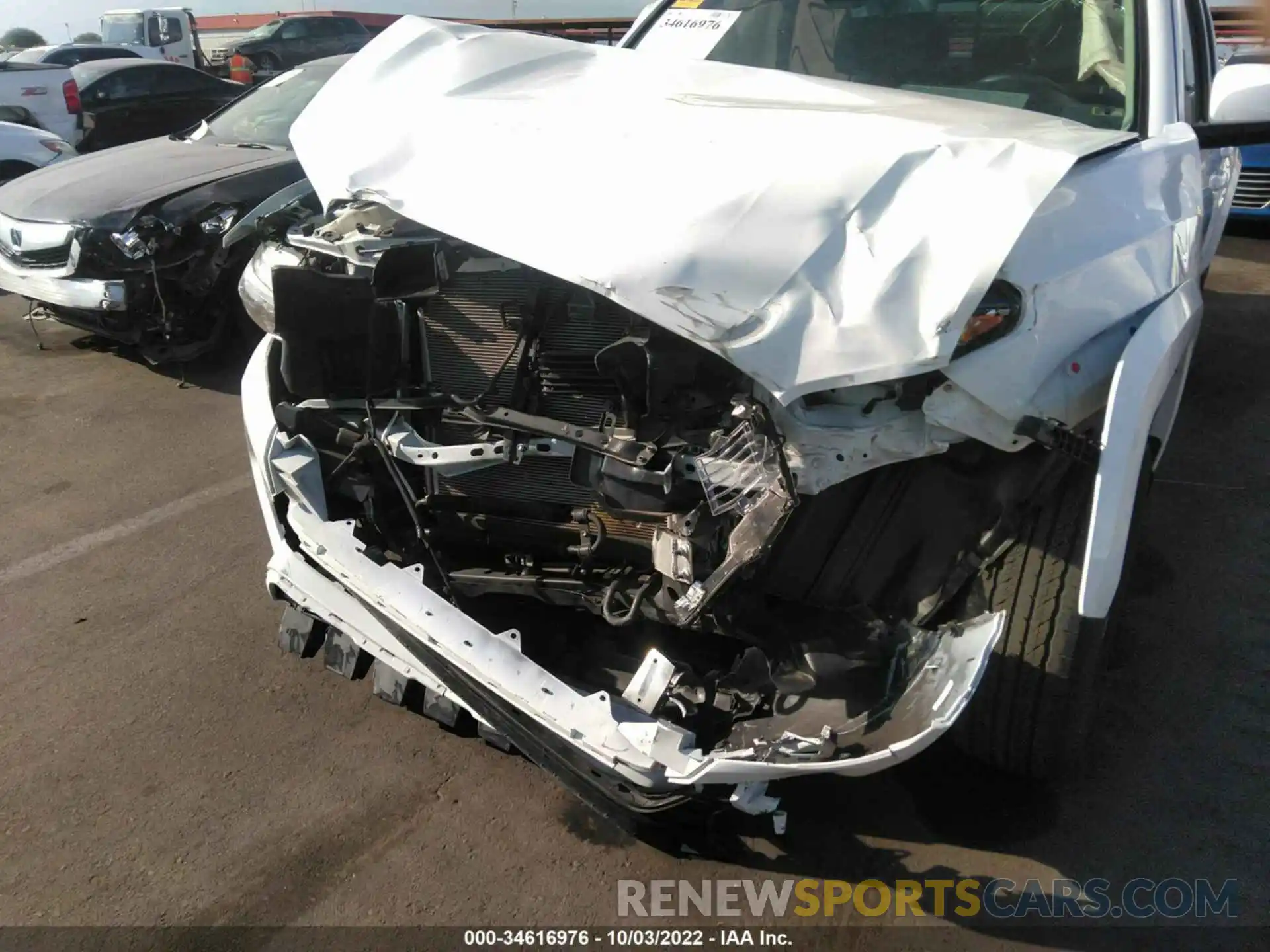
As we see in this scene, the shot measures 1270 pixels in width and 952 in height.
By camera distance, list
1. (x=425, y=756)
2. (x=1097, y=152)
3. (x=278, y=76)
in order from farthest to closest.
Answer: (x=278, y=76), (x=425, y=756), (x=1097, y=152)

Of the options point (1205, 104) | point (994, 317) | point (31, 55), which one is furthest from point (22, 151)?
point (31, 55)

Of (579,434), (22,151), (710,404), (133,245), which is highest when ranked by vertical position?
(710,404)

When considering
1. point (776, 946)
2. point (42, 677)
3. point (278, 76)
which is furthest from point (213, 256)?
point (776, 946)

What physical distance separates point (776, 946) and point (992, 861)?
603mm

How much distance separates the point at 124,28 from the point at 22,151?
14.6 meters

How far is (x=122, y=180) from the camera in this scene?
5652 mm

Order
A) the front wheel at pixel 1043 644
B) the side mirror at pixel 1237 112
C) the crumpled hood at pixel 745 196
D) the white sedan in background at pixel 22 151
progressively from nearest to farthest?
the crumpled hood at pixel 745 196, the front wheel at pixel 1043 644, the side mirror at pixel 1237 112, the white sedan in background at pixel 22 151

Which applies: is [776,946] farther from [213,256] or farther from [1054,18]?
[213,256]

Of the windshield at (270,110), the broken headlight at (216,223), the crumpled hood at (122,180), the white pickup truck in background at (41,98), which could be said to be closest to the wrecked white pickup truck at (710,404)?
the broken headlight at (216,223)

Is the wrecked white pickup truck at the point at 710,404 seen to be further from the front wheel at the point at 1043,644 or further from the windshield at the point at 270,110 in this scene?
the windshield at the point at 270,110

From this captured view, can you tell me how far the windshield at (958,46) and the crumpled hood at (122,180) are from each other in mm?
2950

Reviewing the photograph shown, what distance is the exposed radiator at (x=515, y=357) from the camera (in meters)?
2.41

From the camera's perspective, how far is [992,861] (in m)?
2.39

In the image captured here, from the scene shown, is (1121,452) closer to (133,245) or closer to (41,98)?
(133,245)
